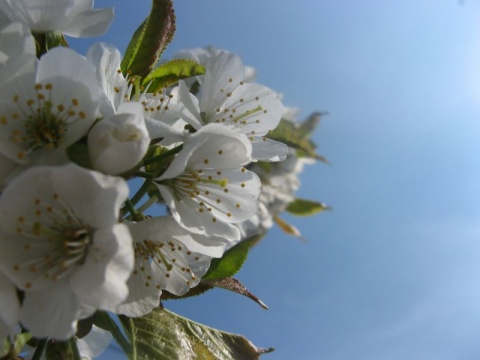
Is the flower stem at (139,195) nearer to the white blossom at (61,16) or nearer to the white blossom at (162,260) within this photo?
the white blossom at (162,260)

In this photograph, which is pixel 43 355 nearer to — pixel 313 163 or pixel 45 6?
pixel 45 6

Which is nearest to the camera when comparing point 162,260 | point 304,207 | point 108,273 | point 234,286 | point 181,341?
point 108,273

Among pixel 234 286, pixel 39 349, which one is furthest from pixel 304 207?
pixel 39 349

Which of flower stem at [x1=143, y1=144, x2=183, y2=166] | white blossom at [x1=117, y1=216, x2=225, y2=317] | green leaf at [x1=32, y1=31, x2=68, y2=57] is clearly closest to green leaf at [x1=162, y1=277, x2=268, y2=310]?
white blossom at [x1=117, y1=216, x2=225, y2=317]

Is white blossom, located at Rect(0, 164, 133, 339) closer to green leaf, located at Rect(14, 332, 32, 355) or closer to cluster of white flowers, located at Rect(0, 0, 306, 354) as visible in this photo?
cluster of white flowers, located at Rect(0, 0, 306, 354)

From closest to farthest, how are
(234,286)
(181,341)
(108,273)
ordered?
1. (108,273)
2. (181,341)
3. (234,286)

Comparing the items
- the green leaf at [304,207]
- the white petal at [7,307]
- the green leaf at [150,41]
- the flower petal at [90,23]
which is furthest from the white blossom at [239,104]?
the green leaf at [304,207]

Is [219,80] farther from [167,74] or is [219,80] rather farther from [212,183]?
[212,183]

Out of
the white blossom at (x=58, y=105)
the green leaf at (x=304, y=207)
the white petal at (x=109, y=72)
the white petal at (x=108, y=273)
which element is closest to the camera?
the white petal at (x=108, y=273)
